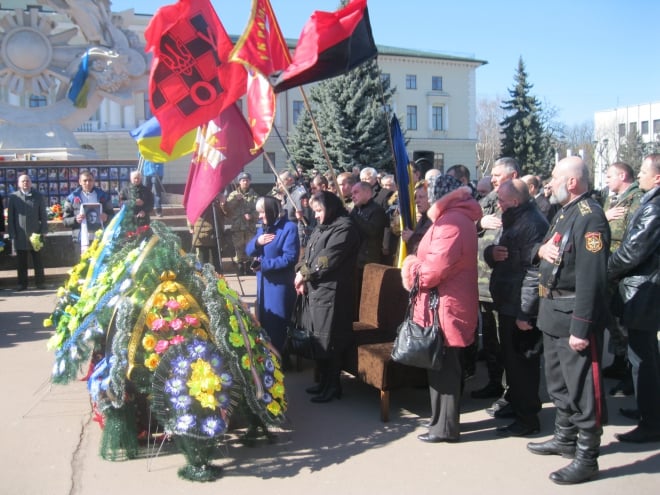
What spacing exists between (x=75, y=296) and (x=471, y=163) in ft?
193

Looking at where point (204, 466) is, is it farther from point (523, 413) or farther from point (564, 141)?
point (564, 141)

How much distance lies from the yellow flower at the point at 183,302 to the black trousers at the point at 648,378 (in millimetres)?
3200

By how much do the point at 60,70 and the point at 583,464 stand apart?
1851 cm

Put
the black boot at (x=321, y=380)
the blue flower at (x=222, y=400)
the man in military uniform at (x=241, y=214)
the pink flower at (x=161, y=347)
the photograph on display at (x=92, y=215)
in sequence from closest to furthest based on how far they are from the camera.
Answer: the blue flower at (x=222, y=400) → the pink flower at (x=161, y=347) → the black boot at (x=321, y=380) → the photograph on display at (x=92, y=215) → the man in military uniform at (x=241, y=214)

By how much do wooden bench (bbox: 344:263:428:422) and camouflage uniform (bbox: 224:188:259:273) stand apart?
6129 millimetres

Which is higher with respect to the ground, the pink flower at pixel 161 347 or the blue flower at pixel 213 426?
the pink flower at pixel 161 347

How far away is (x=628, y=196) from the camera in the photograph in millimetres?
5520

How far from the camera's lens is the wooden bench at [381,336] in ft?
16.6

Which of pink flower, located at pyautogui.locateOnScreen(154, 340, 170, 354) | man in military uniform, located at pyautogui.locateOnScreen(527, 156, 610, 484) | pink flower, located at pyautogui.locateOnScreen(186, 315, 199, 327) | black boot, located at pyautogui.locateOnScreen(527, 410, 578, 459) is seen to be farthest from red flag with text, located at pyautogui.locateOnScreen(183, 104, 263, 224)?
black boot, located at pyautogui.locateOnScreen(527, 410, 578, 459)

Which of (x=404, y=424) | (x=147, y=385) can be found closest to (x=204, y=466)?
(x=147, y=385)

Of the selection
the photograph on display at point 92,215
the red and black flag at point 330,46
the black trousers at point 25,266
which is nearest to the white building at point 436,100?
the black trousers at point 25,266

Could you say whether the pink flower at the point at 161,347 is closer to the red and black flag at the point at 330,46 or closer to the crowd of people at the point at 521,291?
the crowd of people at the point at 521,291

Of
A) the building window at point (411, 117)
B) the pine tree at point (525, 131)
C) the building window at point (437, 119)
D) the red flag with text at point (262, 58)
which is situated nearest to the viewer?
the red flag with text at point (262, 58)

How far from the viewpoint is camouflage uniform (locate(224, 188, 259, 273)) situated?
39.1 ft
